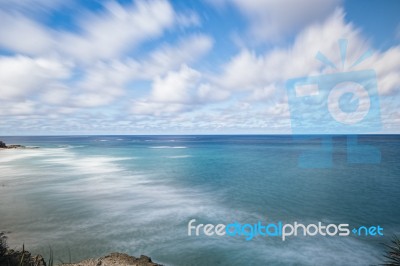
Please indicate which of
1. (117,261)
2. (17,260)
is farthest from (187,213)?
(17,260)

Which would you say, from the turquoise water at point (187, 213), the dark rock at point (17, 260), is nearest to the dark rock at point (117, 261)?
the dark rock at point (17, 260)

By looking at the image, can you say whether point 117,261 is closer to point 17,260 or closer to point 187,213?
Result: point 17,260

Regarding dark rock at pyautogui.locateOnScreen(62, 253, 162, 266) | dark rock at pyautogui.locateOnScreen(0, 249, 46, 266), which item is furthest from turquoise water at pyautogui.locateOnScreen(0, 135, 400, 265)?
dark rock at pyautogui.locateOnScreen(0, 249, 46, 266)

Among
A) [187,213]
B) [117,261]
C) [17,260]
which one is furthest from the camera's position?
[187,213]

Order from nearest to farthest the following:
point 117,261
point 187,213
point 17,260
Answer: point 17,260 < point 117,261 < point 187,213

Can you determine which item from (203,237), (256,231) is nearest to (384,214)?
(256,231)

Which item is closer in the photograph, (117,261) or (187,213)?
(117,261)

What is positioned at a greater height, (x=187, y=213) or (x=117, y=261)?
(x=117, y=261)

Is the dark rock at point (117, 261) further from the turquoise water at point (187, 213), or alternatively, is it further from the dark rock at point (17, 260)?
the turquoise water at point (187, 213)

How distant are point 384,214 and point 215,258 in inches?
590

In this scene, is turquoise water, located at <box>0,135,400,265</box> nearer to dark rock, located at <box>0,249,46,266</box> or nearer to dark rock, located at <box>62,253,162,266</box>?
dark rock, located at <box>62,253,162,266</box>

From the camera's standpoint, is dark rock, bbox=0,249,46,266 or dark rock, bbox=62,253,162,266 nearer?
dark rock, bbox=0,249,46,266

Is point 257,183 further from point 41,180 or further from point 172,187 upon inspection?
point 41,180

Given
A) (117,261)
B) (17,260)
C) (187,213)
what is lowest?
(187,213)
